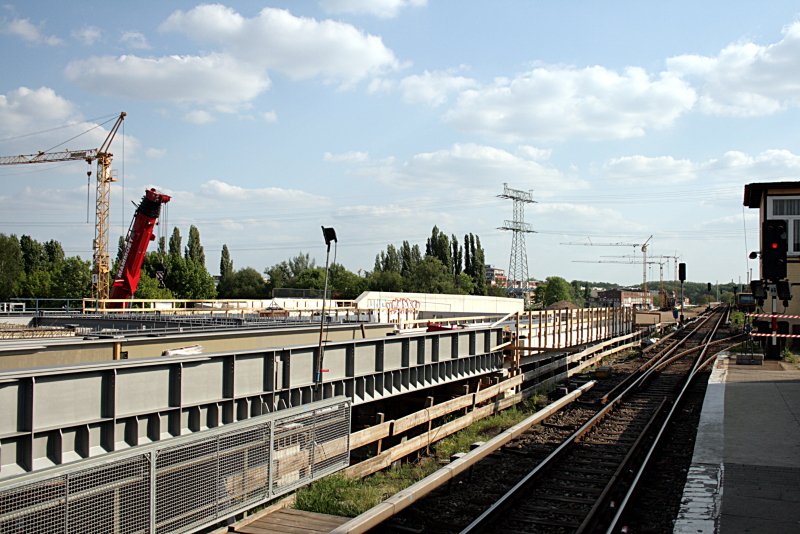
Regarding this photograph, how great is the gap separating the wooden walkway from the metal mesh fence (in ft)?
0.78

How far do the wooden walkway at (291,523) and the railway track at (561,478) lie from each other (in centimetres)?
88

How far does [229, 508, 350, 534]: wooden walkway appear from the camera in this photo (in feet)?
26.9

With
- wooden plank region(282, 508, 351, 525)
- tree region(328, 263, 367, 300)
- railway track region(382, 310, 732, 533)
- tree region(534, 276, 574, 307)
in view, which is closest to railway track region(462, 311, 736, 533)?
railway track region(382, 310, 732, 533)

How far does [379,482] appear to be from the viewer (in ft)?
39.2

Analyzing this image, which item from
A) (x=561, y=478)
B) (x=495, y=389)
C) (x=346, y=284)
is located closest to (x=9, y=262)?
(x=346, y=284)

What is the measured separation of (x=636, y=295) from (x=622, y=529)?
139m

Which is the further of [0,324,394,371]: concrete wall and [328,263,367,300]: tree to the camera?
[328,263,367,300]: tree

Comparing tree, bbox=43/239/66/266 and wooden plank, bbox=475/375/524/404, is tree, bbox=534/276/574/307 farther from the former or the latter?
wooden plank, bbox=475/375/524/404

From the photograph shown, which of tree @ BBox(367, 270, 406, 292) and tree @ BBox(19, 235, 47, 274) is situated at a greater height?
tree @ BBox(19, 235, 47, 274)

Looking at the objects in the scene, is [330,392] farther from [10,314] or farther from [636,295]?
[636,295]

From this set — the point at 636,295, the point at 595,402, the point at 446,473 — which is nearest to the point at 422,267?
the point at 636,295

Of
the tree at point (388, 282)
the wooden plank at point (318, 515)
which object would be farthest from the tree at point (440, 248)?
the wooden plank at point (318, 515)

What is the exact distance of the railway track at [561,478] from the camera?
379 inches

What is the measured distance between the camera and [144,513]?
23.0ft
